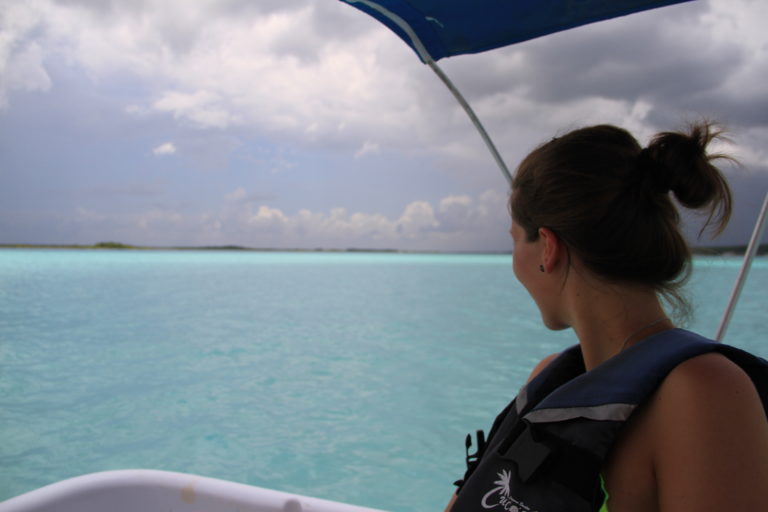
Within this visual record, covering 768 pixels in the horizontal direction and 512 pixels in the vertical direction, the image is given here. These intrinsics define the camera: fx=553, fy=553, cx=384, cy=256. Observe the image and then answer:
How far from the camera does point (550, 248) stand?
780mm

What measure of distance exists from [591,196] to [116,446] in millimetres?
5104

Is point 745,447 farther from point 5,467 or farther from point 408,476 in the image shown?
point 5,467

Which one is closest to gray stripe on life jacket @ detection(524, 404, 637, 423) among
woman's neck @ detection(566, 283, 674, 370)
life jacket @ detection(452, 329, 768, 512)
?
life jacket @ detection(452, 329, 768, 512)

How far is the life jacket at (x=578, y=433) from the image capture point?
2.14 ft

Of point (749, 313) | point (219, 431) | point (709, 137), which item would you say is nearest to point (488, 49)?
point (709, 137)

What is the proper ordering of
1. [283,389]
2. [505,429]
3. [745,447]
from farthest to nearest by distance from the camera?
1. [283,389]
2. [505,429]
3. [745,447]

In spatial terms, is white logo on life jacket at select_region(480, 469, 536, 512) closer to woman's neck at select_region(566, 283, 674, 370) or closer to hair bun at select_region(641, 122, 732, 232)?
woman's neck at select_region(566, 283, 674, 370)

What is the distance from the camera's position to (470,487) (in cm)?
80

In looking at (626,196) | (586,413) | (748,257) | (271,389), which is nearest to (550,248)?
(626,196)

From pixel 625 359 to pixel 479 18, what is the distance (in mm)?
980

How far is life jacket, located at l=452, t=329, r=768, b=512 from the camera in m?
0.65

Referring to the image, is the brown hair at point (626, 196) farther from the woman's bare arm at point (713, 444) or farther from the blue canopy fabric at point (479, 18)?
the blue canopy fabric at point (479, 18)

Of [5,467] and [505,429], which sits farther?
[5,467]

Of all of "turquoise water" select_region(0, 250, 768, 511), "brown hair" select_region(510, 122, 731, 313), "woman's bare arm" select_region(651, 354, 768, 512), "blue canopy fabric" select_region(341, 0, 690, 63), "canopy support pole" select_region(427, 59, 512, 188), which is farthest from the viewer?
"turquoise water" select_region(0, 250, 768, 511)
